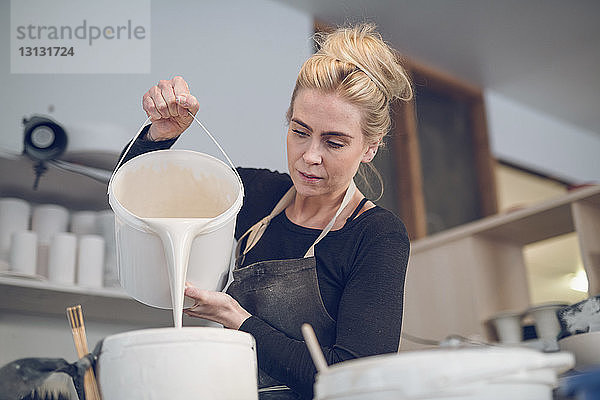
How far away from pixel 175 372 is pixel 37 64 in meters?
1.60

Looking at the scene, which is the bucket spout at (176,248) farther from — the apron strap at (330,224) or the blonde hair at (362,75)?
the blonde hair at (362,75)

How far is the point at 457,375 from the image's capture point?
72cm

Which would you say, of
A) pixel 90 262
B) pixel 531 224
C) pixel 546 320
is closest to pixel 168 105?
pixel 90 262

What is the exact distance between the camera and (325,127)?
1378mm

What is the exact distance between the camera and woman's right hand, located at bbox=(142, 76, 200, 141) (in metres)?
1.32

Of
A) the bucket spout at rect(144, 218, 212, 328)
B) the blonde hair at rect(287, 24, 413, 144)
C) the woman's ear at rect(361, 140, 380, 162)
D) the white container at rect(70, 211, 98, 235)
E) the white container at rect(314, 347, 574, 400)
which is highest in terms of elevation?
the blonde hair at rect(287, 24, 413, 144)

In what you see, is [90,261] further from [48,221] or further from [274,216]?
[274,216]

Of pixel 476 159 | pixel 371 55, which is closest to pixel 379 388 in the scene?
pixel 371 55

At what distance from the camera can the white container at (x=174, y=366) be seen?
880 mm

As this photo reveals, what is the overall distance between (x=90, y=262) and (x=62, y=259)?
8 cm

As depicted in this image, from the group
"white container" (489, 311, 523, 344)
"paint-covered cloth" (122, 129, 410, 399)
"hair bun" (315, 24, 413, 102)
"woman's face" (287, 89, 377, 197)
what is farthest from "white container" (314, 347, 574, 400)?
"white container" (489, 311, 523, 344)

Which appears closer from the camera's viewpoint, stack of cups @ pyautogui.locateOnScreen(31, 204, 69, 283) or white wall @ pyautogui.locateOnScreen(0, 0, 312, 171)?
white wall @ pyautogui.locateOnScreen(0, 0, 312, 171)

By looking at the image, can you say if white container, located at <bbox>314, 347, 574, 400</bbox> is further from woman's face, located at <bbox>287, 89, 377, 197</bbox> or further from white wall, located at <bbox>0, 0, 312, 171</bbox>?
white wall, located at <bbox>0, 0, 312, 171</bbox>

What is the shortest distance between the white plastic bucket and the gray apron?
0.12 meters
